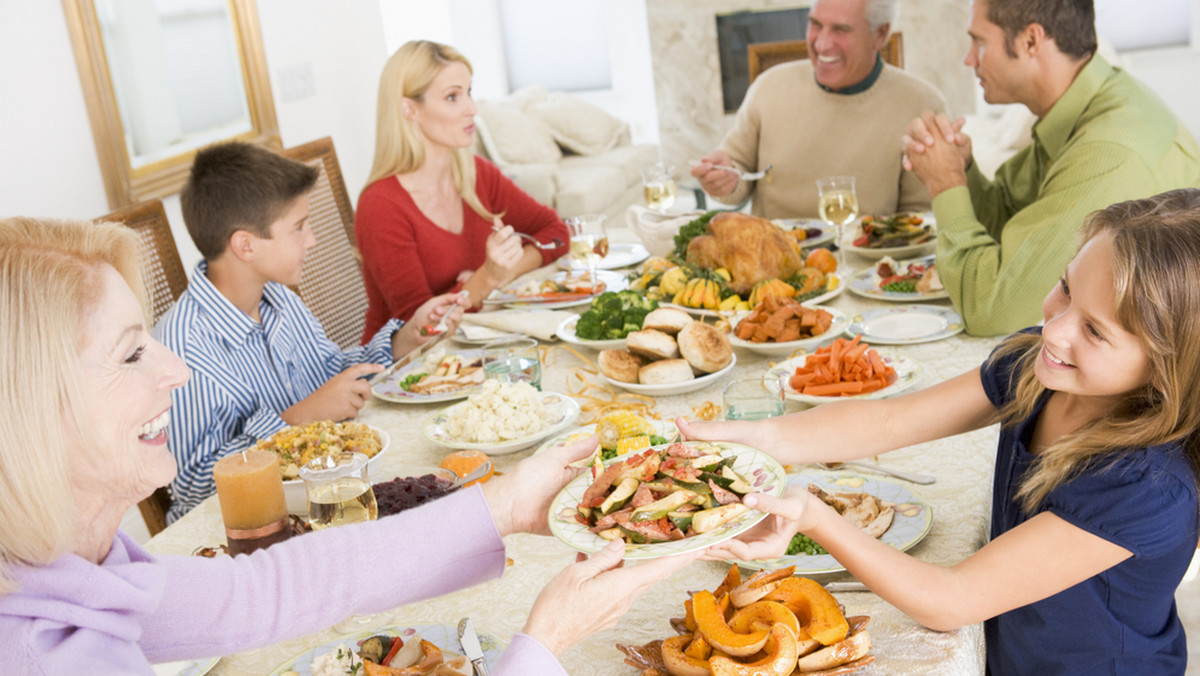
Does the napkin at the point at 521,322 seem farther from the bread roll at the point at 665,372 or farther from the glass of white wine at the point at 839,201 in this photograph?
the glass of white wine at the point at 839,201

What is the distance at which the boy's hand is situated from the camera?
6.40 ft

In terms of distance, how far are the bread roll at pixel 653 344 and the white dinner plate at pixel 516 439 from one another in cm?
17

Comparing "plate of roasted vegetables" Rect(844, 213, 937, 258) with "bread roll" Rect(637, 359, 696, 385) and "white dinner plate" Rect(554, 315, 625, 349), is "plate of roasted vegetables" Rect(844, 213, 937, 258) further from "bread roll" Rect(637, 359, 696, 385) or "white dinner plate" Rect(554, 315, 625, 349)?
"bread roll" Rect(637, 359, 696, 385)

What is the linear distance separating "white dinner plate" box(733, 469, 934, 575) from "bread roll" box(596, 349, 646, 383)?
1.63ft

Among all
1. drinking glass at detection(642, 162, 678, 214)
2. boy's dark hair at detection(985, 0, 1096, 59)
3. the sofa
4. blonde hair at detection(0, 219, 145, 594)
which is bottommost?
the sofa

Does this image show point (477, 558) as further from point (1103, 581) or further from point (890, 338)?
point (890, 338)

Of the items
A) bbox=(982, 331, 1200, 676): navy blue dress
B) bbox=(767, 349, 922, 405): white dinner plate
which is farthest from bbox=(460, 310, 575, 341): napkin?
bbox=(982, 331, 1200, 676): navy blue dress

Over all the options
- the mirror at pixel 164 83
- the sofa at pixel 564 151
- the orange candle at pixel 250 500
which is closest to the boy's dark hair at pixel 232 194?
the orange candle at pixel 250 500

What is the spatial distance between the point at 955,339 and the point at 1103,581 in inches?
37.2

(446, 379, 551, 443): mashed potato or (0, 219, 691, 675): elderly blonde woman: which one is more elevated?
(0, 219, 691, 675): elderly blonde woman

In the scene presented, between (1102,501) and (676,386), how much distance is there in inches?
33.1

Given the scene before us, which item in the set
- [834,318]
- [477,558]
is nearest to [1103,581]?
[477,558]

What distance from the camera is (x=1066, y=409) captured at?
131 centimetres

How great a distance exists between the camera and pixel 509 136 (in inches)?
265
